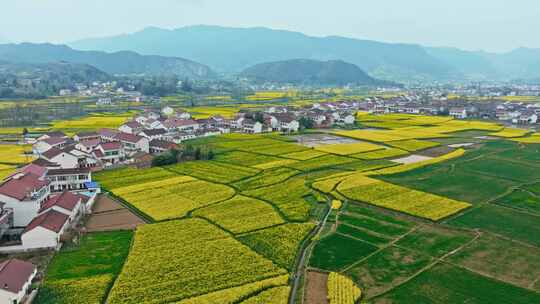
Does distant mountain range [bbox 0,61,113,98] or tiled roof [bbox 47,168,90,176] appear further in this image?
distant mountain range [bbox 0,61,113,98]

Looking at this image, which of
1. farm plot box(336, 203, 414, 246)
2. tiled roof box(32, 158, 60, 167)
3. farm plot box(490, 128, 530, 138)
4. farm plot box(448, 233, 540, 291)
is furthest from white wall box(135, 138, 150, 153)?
farm plot box(490, 128, 530, 138)

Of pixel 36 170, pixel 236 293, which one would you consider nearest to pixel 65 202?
pixel 36 170

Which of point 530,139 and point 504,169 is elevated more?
point 530,139

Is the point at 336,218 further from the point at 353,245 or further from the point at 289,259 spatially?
the point at 289,259

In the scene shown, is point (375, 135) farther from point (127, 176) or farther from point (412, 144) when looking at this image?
point (127, 176)

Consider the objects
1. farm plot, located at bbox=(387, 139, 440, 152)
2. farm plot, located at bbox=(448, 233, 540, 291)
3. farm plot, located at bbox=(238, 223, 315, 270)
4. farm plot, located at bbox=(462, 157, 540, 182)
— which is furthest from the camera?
farm plot, located at bbox=(387, 139, 440, 152)

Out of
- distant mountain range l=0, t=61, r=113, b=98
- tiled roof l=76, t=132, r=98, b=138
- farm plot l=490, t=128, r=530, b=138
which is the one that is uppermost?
distant mountain range l=0, t=61, r=113, b=98

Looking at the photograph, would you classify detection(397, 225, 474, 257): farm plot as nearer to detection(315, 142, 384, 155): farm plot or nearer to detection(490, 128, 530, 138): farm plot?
detection(315, 142, 384, 155): farm plot
